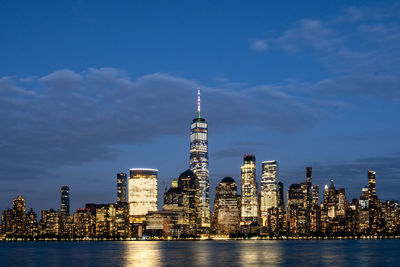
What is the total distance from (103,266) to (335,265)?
58.8m

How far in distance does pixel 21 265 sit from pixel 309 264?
76.2 meters

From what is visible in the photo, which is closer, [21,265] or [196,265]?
[196,265]

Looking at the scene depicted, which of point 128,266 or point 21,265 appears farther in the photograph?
point 21,265

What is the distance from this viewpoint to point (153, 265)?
443ft

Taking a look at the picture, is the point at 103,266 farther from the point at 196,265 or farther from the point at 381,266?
the point at 381,266

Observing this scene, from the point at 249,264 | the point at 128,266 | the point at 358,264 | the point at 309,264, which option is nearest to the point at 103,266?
the point at 128,266

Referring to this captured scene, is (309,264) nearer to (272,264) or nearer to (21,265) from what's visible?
(272,264)

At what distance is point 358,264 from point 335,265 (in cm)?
921

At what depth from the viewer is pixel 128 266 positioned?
436ft

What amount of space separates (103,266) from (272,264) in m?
43.3

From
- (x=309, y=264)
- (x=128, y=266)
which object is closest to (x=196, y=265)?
(x=128, y=266)

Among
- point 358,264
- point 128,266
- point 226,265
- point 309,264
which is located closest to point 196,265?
point 226,265

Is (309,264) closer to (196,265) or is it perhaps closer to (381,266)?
(381,266)

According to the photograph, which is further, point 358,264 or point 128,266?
point 358,264
